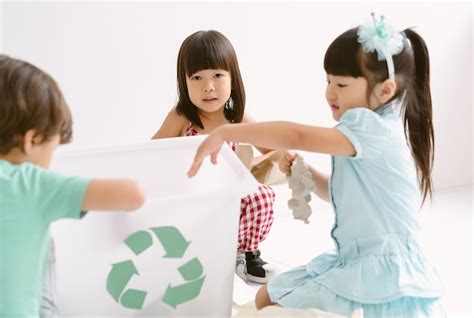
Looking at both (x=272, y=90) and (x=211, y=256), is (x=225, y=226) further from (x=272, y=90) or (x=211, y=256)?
(x=272, y=90)

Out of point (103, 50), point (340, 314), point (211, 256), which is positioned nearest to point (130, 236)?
point (211, 256)

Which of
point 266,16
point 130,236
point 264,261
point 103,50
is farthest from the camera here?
point 266,16

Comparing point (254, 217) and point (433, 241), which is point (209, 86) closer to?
point (254, 217)

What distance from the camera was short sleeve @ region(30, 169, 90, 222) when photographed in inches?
36.9

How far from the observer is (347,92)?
1226 mm

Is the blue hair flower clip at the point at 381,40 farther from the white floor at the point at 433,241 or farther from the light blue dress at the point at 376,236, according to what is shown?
the white floor at the point at 433,241

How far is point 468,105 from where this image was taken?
103 inches

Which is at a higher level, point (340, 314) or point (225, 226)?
point (225, 226)

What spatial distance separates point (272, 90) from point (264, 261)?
2.10 feet

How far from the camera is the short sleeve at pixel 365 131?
1.17 meters

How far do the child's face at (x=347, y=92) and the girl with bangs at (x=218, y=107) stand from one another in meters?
0.40

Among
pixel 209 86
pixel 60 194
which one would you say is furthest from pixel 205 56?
pixel 60 194

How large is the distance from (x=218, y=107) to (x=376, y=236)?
559 mm

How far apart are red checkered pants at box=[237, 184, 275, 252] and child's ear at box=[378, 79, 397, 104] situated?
18.5 inches
